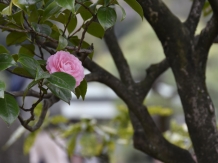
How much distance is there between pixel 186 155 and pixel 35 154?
1.78 m

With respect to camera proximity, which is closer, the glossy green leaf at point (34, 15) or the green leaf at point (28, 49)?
the glossy green leaf at point (34, 15)

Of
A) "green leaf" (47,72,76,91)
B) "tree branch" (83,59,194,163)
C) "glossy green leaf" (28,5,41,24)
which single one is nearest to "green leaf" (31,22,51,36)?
"glossy green leaf" (28,5,41,24)

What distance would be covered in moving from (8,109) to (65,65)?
0.11 metres

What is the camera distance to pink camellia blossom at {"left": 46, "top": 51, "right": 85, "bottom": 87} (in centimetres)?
71

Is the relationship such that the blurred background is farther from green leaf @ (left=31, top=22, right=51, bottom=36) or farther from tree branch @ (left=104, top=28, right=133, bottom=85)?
tree branch @ (left=104, top=28, right=133, bottom=85)

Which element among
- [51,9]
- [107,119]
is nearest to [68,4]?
[51,9]

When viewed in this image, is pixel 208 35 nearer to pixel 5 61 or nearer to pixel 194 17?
pixel 194 17

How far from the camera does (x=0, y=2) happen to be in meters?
0.81

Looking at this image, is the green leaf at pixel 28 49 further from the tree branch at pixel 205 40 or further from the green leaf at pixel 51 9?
the tree branch at pixel 205 40

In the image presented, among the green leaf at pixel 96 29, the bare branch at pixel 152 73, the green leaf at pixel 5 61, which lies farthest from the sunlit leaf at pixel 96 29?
the bare branch at pixel 152 73

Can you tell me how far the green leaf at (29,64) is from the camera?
0.68 meters

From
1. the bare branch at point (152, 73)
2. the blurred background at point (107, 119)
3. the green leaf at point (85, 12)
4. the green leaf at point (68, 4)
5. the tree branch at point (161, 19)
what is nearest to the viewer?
the green leaf at point (68, 4)

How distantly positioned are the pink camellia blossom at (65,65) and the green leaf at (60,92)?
0.10 feet

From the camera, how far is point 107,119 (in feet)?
17.8
